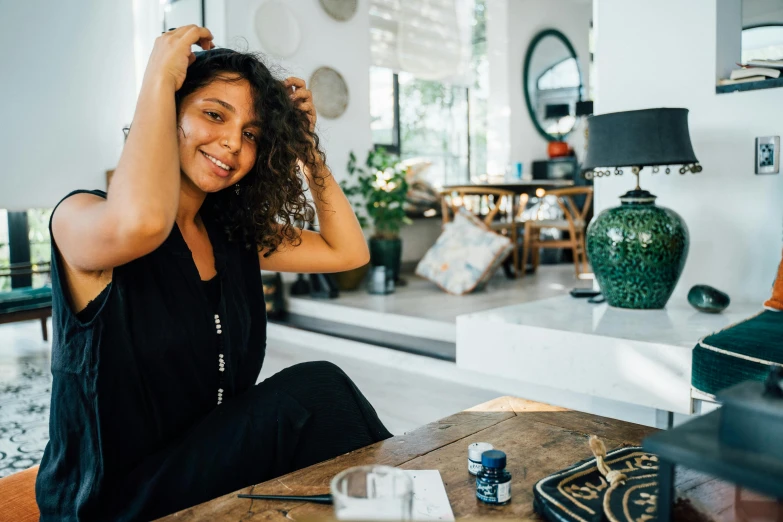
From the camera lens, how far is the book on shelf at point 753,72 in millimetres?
2857

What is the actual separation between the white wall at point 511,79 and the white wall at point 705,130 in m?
4.27

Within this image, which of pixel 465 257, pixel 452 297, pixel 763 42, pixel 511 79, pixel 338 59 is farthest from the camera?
pixel 511 79

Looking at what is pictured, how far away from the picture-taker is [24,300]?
3.92 metres

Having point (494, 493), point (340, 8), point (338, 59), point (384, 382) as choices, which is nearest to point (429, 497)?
point (494, 493)

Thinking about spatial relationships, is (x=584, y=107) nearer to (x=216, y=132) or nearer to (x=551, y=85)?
(x=216, y=132)

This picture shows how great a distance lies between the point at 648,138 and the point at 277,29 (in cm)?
327

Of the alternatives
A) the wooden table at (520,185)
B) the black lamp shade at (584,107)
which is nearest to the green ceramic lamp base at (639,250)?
the black lamp shade at (584,107)

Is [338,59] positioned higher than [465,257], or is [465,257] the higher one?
[338,59]

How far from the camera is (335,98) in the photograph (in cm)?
531

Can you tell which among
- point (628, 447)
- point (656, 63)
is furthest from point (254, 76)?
point (656, 63)

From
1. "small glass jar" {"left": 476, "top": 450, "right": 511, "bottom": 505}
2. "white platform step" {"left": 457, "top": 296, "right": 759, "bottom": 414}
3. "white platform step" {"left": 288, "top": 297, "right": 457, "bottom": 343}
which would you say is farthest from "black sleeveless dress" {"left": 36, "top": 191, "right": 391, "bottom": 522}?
"white platform step" {"left": 288, "top": 297, "right": 457, "bottom": 343}

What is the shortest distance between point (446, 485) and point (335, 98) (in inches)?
184

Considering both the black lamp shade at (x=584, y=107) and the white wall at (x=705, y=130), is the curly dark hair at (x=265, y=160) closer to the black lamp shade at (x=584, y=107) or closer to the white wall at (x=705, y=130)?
the white wall at (x=705, y=130)

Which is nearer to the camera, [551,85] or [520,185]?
[520,185]
